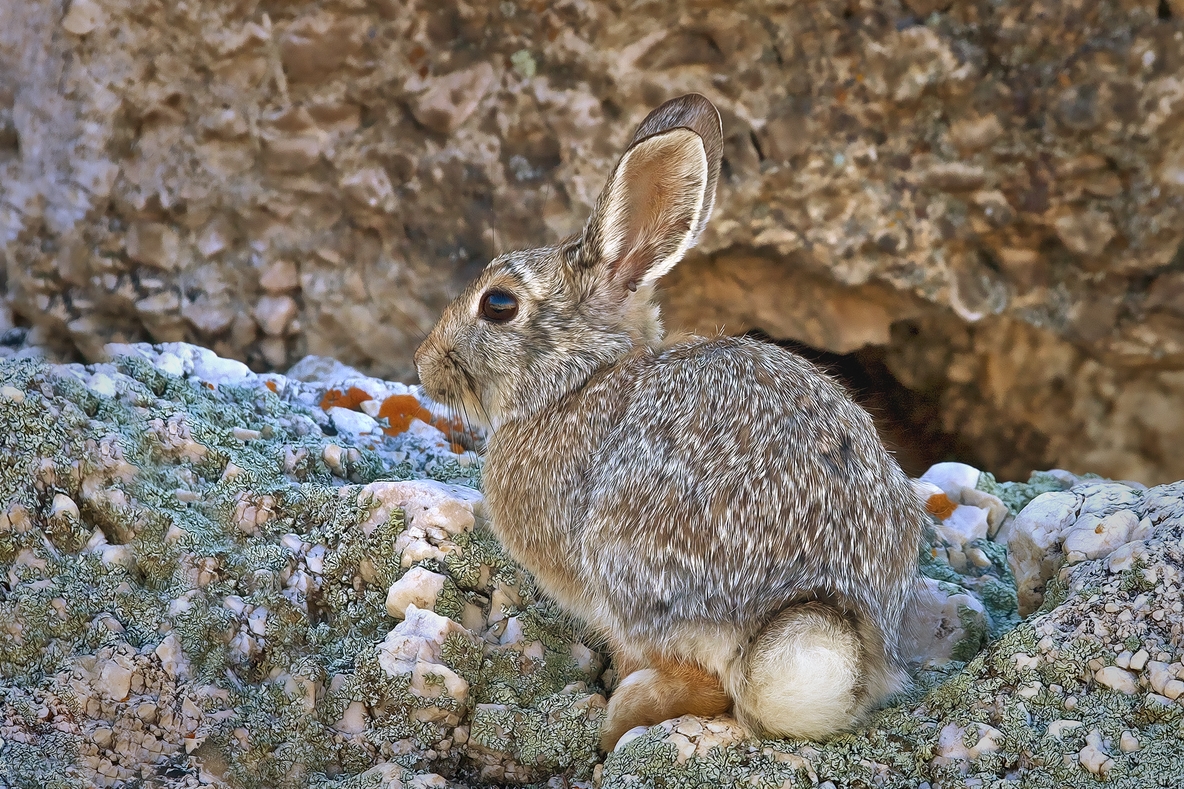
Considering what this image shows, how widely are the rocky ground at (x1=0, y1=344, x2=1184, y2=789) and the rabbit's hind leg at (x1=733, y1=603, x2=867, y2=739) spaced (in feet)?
0.20

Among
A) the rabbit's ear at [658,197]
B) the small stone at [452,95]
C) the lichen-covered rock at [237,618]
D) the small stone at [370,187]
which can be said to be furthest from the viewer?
the small stone at [370,187]

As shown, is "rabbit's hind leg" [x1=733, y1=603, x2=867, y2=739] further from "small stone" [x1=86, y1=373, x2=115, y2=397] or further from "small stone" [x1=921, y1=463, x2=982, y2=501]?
"small stone" [x1=86, y1=373, x2=115, y2=397]

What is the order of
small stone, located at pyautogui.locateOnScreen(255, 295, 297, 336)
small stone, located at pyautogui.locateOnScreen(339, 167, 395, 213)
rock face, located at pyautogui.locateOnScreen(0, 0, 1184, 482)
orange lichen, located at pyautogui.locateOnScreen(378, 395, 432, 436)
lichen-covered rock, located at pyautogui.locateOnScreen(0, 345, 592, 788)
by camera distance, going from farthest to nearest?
small stone, located at pyautogui.locateOnScreen(255, 295, 297, 336) < small stone, located at pyautogui.locateOnScreen(339, 167, 395, 213) < rock face, located at pyautogui.locateOnScreen(0, 0, 1184, 482) < orange lichen, located at pyautogui.locateOnScreen(378, 395, 432, 436) < lichen-covered rock, located at pyautogui.locateOnScreen(0, 345, 592, 788)

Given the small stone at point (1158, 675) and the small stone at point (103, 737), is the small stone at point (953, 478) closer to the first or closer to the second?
the small stone at point (1158, 675)

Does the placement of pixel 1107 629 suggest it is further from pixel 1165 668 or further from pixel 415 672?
pixel 415 672

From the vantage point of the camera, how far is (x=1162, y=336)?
4691 millimetres

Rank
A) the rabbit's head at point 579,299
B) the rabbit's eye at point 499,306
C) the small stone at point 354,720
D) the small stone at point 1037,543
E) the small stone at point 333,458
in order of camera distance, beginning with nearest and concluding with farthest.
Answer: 1. the small stone at point 354,720
2. the small stone at point 1037,543
3. the rabbit's head at point 579,299
4. the rabbit's eye at point 499,306
5. the small stone at point 333,458

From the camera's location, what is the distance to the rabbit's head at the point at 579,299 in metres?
3.18

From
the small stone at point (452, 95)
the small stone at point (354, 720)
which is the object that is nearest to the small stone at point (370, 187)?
the small stone at point (452, 95)

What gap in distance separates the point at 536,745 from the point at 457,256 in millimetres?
2943

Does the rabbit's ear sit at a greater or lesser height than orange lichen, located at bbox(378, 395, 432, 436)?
greater

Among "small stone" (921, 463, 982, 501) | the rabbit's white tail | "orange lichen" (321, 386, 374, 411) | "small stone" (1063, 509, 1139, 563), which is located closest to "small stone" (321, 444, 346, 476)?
"orange lichen" (321, 386, 374, 411)

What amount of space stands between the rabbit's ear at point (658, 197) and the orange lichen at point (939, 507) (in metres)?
1.28

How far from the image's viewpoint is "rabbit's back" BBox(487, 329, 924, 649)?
2598 mm
